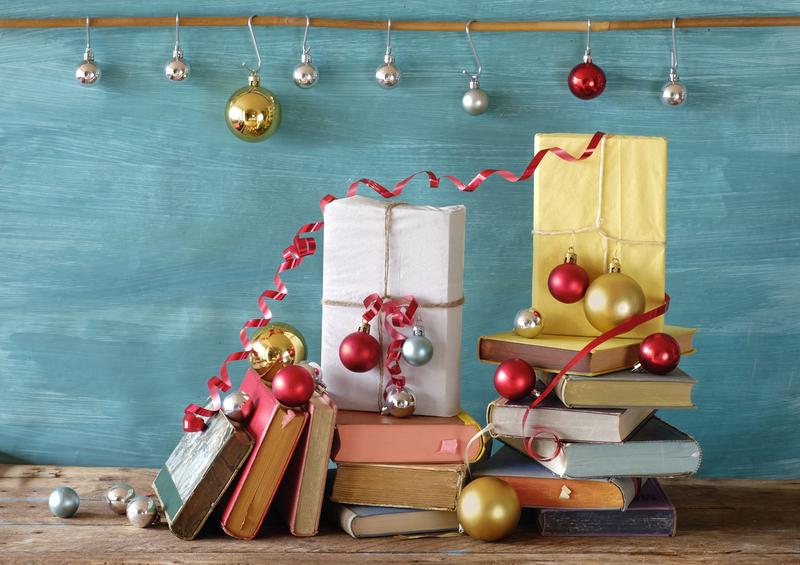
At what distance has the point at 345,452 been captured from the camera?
3.70 ft

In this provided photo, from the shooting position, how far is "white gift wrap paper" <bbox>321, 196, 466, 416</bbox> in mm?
1169

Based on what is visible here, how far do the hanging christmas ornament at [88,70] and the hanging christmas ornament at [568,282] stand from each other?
0.76m

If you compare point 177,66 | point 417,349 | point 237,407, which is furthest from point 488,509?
point 177,66

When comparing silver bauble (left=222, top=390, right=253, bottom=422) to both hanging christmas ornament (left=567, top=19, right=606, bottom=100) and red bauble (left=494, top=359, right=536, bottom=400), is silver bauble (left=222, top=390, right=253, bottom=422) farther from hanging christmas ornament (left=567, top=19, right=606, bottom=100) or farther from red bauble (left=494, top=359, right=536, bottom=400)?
hanging christmas ornament (left=567, top=19, right=606, bottom=100)

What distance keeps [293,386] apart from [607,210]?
0.47 meters

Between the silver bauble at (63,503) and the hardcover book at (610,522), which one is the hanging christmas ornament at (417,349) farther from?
the silver bauble at (63,503)

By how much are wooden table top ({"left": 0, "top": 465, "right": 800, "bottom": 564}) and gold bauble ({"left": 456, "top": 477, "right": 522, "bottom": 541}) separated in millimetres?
19

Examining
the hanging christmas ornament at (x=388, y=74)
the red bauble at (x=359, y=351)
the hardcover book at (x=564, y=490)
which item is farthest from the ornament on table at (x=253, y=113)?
the hardcover book at (x=564, y=490)

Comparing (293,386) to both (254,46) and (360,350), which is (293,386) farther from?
(254,46)

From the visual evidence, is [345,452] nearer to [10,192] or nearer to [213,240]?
[213,240]

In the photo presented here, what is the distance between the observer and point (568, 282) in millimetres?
1167

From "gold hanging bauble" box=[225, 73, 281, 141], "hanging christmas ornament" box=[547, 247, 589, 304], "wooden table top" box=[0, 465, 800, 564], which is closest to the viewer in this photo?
"wooden table top" box=[0, 465, 800, 564]

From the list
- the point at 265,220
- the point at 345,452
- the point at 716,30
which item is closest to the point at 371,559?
the point at 345,452

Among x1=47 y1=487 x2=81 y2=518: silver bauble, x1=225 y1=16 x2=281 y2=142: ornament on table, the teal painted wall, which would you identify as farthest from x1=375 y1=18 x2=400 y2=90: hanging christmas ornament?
x1=47 y1=487 x2=81 y2=518: silver bauble
